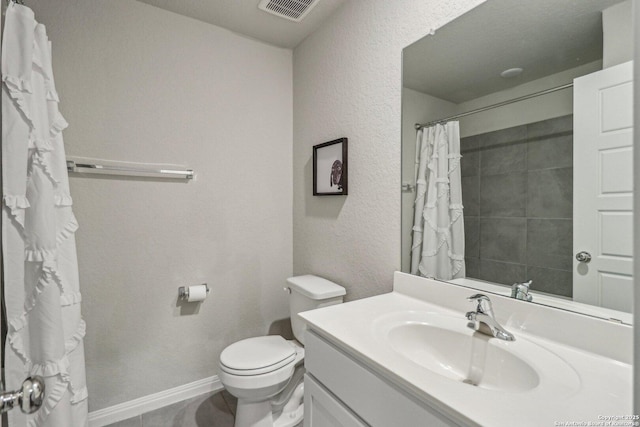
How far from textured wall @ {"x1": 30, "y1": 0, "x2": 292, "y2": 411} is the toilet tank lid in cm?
41

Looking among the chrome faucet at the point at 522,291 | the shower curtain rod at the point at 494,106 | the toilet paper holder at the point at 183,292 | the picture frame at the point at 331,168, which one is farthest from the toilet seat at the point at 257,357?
the shower curtain rod at the point at 494,106

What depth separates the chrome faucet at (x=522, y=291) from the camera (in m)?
0.94

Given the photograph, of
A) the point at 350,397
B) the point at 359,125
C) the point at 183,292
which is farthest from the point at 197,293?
the point at 359,125

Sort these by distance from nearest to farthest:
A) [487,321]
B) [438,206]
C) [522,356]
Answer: [522,356] → [487,321] → [438,206]

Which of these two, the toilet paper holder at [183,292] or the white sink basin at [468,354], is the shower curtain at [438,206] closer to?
the white sink basin at [468,354]

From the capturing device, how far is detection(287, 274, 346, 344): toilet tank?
1.61 meters

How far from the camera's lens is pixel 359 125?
1606mm

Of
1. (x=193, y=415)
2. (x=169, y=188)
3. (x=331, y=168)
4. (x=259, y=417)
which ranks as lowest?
(x=193, y=415)

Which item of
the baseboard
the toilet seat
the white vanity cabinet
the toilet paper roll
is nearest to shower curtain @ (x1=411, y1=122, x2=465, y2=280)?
the white vanity cabinet

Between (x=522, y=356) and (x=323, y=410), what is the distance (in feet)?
2.04

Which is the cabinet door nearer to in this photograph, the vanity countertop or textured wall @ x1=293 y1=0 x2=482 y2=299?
the vanity countertop

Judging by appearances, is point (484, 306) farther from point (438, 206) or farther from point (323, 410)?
point (323, 410)

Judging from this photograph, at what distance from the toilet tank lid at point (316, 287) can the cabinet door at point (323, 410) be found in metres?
0.56

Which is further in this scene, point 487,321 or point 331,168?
point 331,168
